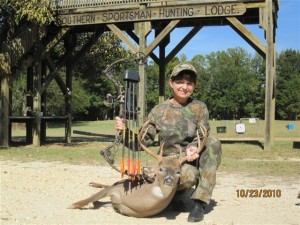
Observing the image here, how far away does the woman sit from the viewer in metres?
5.52

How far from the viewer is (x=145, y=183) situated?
5.62m

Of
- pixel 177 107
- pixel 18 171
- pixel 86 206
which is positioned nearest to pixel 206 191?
pixel 177 107

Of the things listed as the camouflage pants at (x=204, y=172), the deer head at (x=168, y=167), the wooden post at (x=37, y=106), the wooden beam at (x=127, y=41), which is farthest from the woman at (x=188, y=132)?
the wooden post at (x=37, y=106)

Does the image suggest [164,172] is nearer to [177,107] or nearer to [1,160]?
[177,107]

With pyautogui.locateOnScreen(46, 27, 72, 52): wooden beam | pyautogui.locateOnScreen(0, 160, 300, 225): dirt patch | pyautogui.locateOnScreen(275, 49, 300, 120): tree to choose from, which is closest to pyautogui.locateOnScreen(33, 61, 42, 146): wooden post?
pyautogui.locateOnScreen(46, 27, 72, 52): wooden beam

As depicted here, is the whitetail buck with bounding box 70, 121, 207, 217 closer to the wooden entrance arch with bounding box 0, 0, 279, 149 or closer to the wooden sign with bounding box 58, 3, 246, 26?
the wooden entrance arch with bounding box 0, 0, 279, 149

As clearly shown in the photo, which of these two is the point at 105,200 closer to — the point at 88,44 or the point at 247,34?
the point at 247,34

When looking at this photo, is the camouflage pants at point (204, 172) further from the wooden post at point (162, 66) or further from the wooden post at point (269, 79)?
the wooden post at point (162, 66)

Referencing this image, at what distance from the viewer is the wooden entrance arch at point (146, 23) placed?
14.6 m

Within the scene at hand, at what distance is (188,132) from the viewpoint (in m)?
5.88

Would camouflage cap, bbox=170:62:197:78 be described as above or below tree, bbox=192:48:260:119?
below

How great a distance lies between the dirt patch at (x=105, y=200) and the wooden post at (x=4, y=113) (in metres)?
6.48

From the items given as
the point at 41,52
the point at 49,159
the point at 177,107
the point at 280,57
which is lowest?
the point at 49,159

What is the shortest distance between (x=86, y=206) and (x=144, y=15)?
406 inches
